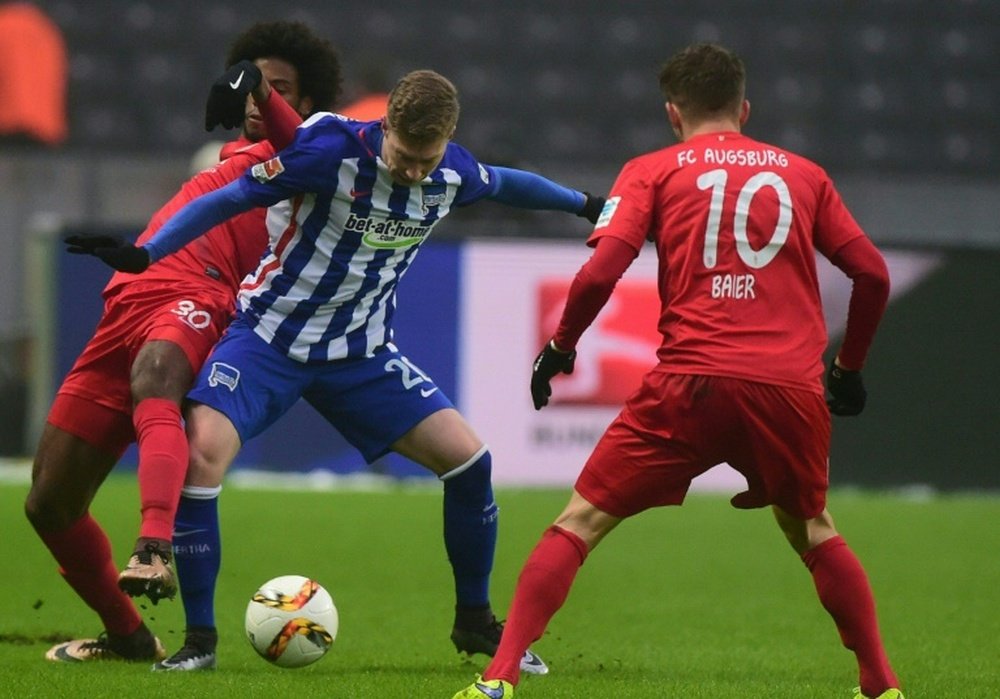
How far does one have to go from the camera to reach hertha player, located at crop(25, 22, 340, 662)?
16.5 feet

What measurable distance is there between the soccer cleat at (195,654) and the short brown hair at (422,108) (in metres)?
1.57

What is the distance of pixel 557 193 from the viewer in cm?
554

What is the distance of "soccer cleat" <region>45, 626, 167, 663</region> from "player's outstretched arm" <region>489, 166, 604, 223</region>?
1750 mm

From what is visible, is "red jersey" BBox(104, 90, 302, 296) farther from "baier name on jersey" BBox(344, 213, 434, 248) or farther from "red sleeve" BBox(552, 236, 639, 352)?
"red sleeve" BBox(552, 236, 639, 352)

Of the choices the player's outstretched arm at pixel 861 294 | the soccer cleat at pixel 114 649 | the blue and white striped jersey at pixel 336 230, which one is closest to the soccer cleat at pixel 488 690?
the player's outstretched arm at pixel 861 294

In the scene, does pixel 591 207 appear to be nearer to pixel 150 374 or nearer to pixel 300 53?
pixel 300 53

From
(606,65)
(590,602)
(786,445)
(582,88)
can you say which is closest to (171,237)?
(786,445)

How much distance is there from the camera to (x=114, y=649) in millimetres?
5594

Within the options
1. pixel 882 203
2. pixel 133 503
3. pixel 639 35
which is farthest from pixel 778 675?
pixel 639 35

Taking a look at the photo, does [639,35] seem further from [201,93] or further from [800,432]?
[800,432]

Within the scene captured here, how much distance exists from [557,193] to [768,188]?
1149 mm

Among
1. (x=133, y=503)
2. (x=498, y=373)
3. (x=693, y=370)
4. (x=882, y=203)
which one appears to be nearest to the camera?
(x=693, y=370)

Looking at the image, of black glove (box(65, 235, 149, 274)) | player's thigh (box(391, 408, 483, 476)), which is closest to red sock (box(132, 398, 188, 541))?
black glove (box(65, 235, 149, 274))

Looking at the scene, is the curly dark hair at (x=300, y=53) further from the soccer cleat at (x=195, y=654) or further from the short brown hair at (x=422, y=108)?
the soccer cleat at (x=195, y=654)
